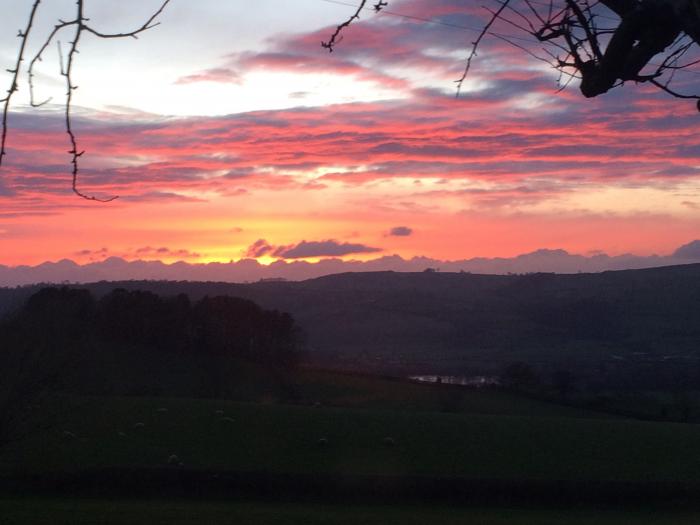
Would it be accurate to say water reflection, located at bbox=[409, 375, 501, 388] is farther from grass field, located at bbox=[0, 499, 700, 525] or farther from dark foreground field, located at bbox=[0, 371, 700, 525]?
grass field, located at bbox=[0, 499, 700, 525]

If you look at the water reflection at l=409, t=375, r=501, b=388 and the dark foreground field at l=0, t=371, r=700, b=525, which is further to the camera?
the water reflection at l=409, t=375, r=501, b=388

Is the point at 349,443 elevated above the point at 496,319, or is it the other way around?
the point at 496,319

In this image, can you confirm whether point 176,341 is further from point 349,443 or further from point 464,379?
point 349,443

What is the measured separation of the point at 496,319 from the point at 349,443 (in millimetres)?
53233

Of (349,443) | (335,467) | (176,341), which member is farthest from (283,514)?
(176,341)

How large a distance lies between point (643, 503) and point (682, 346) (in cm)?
4275

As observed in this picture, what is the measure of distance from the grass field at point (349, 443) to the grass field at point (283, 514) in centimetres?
264

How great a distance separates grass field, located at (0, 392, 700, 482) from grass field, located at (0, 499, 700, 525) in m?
2.64

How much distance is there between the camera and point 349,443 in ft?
96.8

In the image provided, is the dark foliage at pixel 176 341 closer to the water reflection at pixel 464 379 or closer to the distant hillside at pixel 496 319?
the distant hillside at pixel 496 319

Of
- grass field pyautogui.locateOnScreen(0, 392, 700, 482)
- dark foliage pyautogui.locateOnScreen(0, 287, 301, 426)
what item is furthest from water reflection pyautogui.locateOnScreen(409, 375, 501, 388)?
grass field pyautogui.locateOnScreen(0, 392, 700, 482)

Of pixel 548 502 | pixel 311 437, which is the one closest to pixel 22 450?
pixel 311 437

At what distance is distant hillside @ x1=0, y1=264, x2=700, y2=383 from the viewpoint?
60.3m

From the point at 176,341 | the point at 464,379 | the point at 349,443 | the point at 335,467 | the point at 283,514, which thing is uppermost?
the point at 176,341
